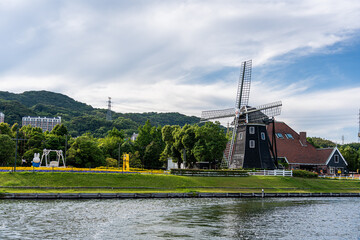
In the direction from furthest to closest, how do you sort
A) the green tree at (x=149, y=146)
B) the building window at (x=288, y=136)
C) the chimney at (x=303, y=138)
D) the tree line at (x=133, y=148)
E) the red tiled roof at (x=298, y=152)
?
1. the green tree at (x=149, y=146)
2. the building window at (x=288, y=136)
3. the chimney at (x=303, y=138)
4. the red tiled roof at (x=298, y=152)
5. the tree line at (x=133, y=148)

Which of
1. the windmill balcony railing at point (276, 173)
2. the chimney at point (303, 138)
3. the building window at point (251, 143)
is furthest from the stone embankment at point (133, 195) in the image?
the chimney at point (303, 138)

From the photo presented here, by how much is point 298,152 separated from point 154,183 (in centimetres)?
4353

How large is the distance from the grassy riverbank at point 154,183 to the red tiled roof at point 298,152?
15021 millimetres

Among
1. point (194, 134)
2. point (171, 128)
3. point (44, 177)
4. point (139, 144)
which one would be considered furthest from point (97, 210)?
point (139, 144)

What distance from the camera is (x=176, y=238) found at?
73.3ft

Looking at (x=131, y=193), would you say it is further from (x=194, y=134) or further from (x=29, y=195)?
(x=194, y=134)

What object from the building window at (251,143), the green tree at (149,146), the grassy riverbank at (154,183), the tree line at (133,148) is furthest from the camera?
the green tree at (149,146)

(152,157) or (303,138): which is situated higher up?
(303,138)

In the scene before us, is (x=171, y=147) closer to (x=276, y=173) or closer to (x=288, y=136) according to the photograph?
(x=276, y=173)

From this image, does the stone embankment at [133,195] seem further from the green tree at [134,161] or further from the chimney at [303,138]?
the green tree at [134,161]

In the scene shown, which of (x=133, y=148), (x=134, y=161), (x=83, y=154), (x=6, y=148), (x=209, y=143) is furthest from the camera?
(x=133, y=148)

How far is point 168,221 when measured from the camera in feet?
92.4

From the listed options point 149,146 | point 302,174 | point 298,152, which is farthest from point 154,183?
point 149,146

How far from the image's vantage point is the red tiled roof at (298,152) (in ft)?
266
